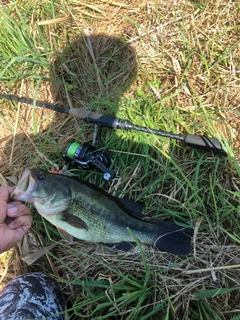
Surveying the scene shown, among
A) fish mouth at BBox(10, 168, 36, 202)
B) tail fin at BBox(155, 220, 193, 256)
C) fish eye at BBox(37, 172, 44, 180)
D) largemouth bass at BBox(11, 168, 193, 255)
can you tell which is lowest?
tail fin at BBox(155, 220, 193, 256)

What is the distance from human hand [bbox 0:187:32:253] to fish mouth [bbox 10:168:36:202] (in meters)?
0.06

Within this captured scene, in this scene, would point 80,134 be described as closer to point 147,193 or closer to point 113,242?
point 147,193

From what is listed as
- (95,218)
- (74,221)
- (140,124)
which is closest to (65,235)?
(74,221)

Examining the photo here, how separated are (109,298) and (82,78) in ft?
7.03

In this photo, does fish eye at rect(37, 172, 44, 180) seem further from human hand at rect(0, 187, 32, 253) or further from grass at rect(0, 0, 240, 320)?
grass at rect(0, 0, 240, 320)

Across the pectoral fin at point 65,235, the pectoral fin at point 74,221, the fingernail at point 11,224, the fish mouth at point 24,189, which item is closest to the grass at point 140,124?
the pectoral fin at point 65,235

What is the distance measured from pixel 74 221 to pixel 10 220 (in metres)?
0.52

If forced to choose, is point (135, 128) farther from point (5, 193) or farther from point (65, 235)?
point (5, 193)

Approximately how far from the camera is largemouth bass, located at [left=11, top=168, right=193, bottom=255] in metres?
2.62

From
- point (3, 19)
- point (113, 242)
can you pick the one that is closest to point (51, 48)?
point (3, 19)

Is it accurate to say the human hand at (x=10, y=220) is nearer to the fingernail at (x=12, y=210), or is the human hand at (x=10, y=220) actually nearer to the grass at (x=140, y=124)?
the fingernail at (x=12, y=210)

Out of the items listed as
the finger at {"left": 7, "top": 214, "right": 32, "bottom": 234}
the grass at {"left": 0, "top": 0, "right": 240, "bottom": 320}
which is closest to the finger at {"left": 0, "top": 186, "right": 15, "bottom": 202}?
the finger at {"left": 7, "top": 214, "right": 32, "bottom": 234}

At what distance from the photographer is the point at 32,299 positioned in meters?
2.80

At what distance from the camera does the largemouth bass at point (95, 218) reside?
103 inches
